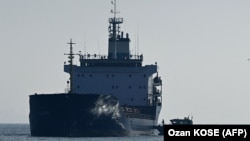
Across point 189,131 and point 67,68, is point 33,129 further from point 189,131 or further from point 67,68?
point 189,131

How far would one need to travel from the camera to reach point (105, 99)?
3142 inches

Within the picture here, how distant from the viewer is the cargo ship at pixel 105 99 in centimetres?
7725

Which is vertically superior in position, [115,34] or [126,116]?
[115,34]

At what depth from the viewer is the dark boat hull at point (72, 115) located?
76.8m

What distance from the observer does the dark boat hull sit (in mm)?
76812

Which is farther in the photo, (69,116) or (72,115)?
(72,115)

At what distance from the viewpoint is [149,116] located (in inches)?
3964

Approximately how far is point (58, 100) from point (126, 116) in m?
11.4

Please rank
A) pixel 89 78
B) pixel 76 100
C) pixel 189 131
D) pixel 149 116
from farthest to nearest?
pixel 149 116 → pixel 89 78 → pixel 76 100 → pixel 189 131

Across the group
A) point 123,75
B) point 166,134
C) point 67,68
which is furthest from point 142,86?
point 166,134

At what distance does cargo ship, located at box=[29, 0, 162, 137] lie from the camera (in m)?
77.2

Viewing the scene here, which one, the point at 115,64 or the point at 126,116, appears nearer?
the point at 126,116

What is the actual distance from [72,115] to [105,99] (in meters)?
4.14

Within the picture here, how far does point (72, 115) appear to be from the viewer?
77.1 m
